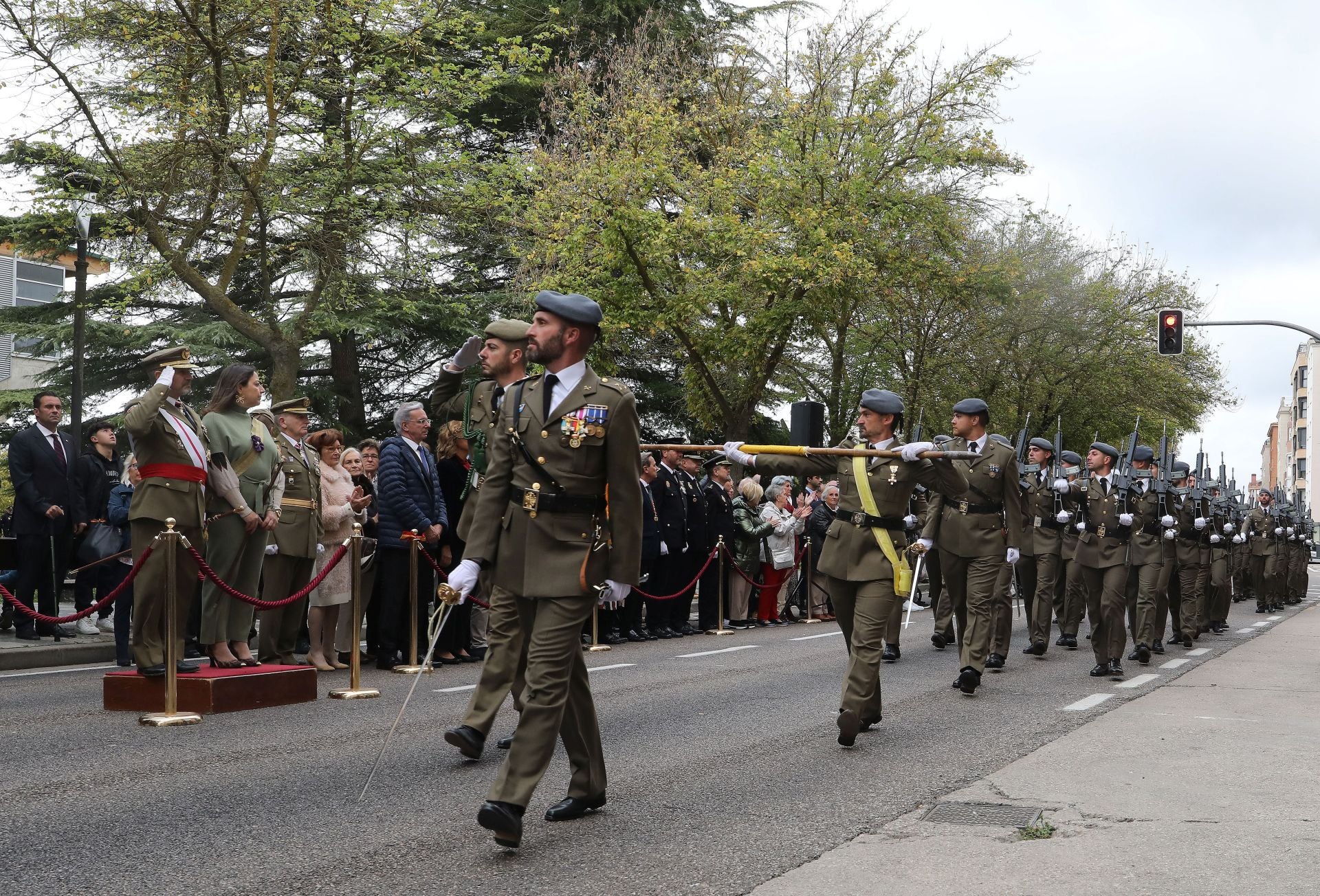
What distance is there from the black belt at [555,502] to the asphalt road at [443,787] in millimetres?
1292

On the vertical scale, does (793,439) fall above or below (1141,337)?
below

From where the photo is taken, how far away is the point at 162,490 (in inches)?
368

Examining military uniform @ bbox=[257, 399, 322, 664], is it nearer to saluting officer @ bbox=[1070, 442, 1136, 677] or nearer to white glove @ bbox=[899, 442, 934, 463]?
white glove @ bbox=[899, 442, 934, 463]

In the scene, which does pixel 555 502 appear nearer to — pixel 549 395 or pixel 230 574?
pixel 549 395

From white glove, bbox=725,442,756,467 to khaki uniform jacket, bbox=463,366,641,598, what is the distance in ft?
8.67

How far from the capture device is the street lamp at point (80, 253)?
68.0 ft

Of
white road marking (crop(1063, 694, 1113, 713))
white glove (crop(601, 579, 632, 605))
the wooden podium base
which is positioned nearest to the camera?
white glove (crop(601, 579, 632, 605))

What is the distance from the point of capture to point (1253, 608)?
27047 millimetres

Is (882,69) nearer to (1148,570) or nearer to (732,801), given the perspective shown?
(1148,570)

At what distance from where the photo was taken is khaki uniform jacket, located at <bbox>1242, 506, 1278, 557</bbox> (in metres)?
26.9

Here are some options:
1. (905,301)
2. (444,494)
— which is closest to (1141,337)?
(905,301)

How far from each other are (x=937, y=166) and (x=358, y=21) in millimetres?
12340

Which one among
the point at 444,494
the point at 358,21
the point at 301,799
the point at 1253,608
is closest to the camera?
the point at 301,799

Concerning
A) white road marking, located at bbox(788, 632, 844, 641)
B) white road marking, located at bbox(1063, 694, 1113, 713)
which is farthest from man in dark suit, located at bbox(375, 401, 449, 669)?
white road marking, located at bbox(788, 632, 844, 641)
